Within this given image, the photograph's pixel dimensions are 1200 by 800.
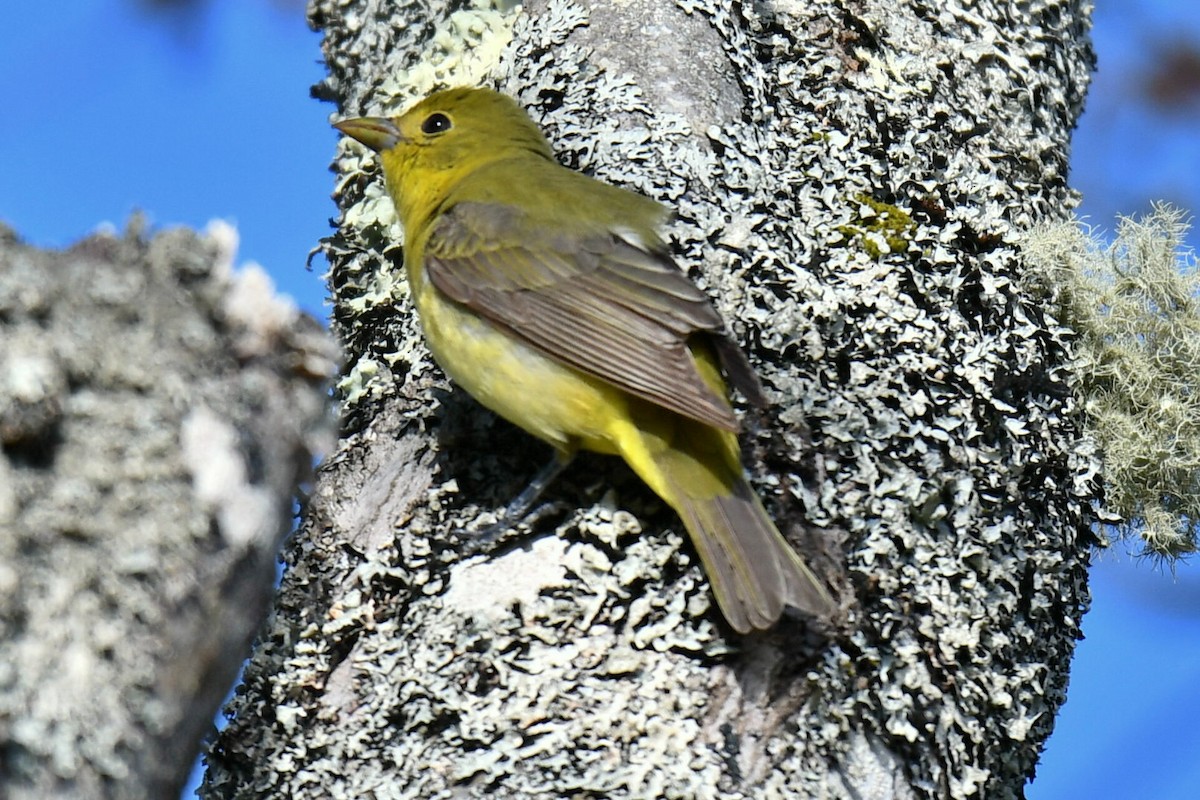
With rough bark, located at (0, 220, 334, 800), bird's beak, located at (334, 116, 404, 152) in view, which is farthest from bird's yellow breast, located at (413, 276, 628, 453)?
rough bark, located at (0, 220, 334, 800)

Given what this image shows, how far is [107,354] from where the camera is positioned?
6.63ft

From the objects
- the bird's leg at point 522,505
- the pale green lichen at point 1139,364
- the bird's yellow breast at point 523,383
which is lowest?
the bird's leg at point 522,505

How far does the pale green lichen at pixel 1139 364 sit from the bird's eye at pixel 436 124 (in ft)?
4.99

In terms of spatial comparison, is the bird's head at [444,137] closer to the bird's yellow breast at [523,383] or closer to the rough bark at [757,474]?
the rough bark at [757,474]

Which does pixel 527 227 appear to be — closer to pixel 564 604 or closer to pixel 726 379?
pixel 726 379

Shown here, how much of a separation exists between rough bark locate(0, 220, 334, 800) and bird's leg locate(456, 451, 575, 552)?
81 cm

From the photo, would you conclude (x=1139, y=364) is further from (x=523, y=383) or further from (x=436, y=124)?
(x=436, y=124)

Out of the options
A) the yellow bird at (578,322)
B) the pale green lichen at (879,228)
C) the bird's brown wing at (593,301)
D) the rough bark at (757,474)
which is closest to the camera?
the rough bark at (757,474)

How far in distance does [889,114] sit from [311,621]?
1.92 meters

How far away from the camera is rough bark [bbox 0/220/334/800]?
1.81 m

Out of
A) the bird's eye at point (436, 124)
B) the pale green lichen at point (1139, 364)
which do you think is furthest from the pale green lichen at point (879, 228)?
the bird's eye at point (436, 124)

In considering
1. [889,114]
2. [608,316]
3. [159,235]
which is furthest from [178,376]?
[889,114]

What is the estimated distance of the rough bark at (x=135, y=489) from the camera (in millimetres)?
1806

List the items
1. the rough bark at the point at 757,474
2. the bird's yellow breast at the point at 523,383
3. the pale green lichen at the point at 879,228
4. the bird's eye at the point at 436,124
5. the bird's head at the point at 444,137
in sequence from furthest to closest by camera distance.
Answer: the bird's eye at the point at 436,124
the bird's head at the point at 444,137
the pale green lichen at the point at 879,228
the bird's yellow breast at the point at 523,383
the rough bark at the point at 757,474
